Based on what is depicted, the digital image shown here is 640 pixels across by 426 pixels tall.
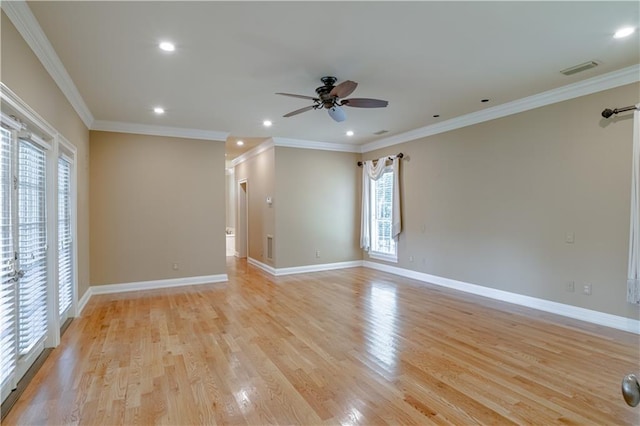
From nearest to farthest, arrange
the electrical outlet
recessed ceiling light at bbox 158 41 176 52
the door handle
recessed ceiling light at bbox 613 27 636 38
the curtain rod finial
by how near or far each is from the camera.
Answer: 1. the door handle
2. recessed ceiling light at bbox 613 27 636 38
3. recessed ceiling light at bbox 158 41 176 52
4. the curtain rod finial
5. the electrical outlet

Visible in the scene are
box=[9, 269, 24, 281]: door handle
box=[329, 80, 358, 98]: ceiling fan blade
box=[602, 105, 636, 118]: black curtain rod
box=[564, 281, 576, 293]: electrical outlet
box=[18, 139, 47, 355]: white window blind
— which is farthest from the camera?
box=[564, 281, 576, 293]: electrical outlet

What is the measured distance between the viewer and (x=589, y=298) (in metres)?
4.01

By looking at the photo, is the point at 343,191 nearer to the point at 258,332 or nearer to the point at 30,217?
the point at 258,332

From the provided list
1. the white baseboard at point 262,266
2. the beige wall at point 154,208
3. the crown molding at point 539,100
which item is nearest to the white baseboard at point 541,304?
the crown molding at point 539,100

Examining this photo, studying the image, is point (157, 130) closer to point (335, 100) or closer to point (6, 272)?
point (335, 100)

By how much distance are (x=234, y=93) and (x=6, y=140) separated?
240 centimetres

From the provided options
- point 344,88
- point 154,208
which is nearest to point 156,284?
point 154,208

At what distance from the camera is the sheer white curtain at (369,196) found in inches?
265

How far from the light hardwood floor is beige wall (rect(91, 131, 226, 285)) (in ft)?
3.69

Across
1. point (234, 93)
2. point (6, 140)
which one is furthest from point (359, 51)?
point (6, 140)

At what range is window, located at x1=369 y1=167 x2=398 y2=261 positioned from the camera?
7059 mm

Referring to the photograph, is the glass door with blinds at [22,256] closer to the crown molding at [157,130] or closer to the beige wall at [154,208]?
the beige wall at [154,208]

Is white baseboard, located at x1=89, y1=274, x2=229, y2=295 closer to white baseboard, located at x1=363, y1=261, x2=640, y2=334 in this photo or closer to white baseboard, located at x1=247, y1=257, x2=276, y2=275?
white baseboard, located at x1=247, y1=257, x2=276, y2=275

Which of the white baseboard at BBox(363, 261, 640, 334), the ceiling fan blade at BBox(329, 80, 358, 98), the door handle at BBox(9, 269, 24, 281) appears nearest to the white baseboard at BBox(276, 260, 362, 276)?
the white baseboard at BBox(363, 261, 640, 334)
